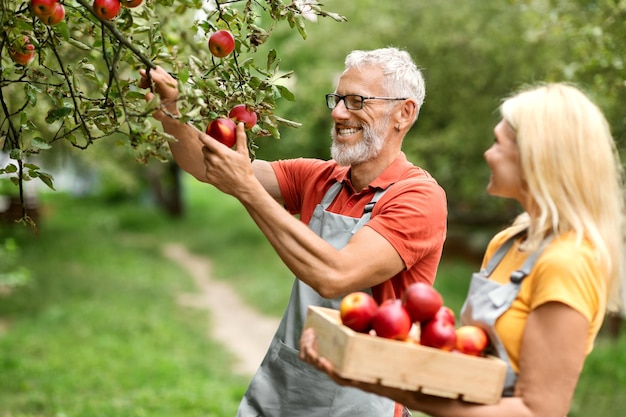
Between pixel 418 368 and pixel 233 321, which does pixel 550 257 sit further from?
pixel 233 321

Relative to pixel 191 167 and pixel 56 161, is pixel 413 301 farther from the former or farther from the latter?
pixel 56 161

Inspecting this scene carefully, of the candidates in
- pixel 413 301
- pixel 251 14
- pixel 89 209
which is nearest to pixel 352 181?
pixel 251 14

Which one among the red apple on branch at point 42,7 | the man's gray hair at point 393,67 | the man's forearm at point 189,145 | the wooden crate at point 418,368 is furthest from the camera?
the man's forearm at point 189,145

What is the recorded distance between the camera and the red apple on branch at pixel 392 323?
82.3 inches

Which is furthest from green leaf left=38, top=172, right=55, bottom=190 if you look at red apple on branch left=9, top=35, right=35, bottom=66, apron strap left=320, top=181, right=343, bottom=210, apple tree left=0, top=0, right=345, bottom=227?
apron strap left=320, top=181, right=343, bottom=210

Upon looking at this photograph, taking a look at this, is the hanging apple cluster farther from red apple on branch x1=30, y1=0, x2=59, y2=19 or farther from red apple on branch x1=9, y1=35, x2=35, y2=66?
red apple on branch x1=9, y1=35, x2=35, y2=66

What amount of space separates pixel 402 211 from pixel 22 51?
1424 mm

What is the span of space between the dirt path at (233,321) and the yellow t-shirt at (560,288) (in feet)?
24.4

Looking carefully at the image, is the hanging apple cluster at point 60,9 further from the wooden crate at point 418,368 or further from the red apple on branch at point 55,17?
the wooden crate at point 418,368

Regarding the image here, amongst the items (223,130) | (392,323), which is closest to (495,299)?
(392,323)

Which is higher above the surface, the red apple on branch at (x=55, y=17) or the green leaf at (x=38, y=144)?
the red apple on branch at (x=55, y=17)

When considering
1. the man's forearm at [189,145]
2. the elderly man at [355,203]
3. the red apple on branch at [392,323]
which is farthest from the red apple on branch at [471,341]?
the man's forearm at [189,145]

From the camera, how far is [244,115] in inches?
108

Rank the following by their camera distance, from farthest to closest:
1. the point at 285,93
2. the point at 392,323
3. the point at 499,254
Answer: the point at 285,93 < the point at 499,254 < the point at 392,323
